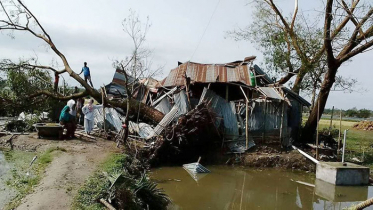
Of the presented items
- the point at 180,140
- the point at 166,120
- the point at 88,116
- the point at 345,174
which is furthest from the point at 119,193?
the point at 88,116

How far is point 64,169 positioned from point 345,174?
27.3ft

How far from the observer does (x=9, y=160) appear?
1103 centimetres

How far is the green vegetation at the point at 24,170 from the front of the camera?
7.32m

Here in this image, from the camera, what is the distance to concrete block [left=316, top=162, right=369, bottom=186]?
1150 centimetres

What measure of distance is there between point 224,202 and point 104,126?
704cm

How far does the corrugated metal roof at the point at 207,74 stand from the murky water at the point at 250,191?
4.50 m

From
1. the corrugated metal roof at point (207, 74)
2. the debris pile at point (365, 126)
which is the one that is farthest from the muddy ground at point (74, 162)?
the debris pile at point (365, 126)

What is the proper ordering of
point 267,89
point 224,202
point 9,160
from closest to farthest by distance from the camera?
point 224,202
point 9,160
point 267,89

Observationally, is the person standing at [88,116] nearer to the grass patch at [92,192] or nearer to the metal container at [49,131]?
the metal container at [49,131]

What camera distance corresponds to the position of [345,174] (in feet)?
37.9

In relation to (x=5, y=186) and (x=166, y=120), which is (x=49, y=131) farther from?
(x=5, y=186)

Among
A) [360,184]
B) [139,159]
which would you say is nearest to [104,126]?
[139,159]

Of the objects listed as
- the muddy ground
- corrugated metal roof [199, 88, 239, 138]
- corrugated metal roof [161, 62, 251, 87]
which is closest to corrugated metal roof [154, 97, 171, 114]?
corrugated metal roof [161, 62, 251, 87]

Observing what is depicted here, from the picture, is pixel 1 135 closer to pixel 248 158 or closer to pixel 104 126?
pixel 104 126
